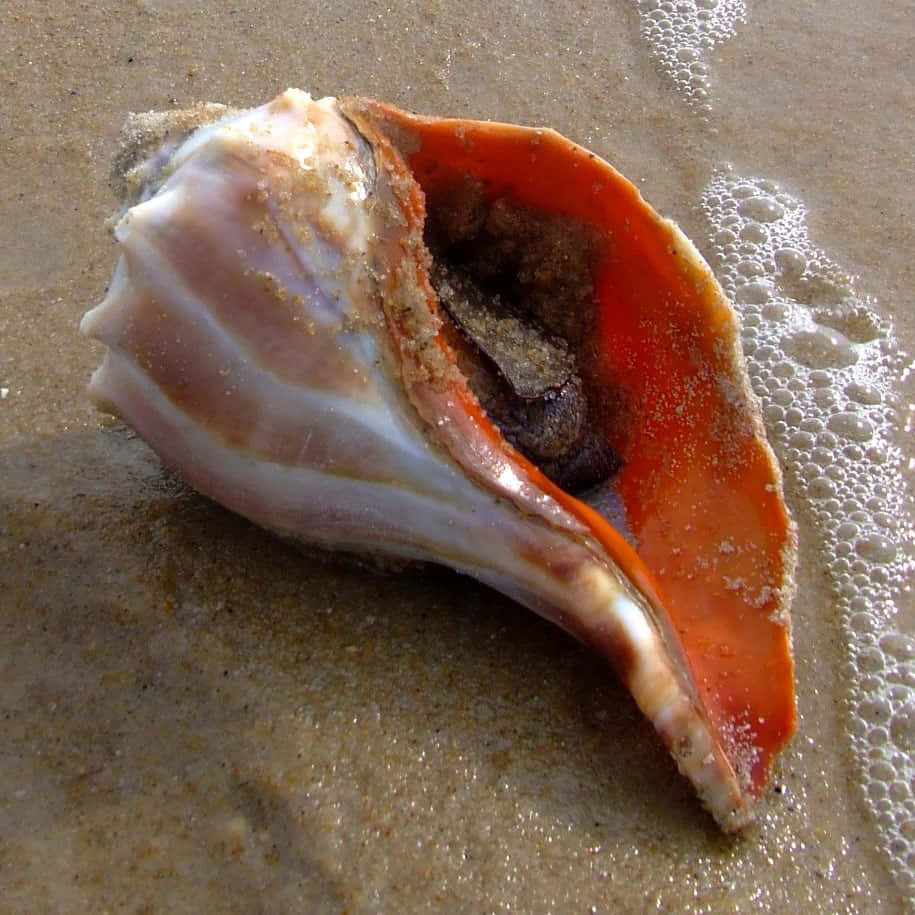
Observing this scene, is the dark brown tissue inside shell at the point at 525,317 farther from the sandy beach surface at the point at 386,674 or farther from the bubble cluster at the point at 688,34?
the bubble cluster at the point at 688,34

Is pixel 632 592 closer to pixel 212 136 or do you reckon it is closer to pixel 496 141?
pixel 496 141

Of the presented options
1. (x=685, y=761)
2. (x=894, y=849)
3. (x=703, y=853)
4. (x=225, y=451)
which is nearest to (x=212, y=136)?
(x=225, y=451)

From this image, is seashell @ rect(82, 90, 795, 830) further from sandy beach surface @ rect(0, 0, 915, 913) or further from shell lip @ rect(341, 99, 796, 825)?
sandy beach surface @ rect(0, 0, 915, 913)

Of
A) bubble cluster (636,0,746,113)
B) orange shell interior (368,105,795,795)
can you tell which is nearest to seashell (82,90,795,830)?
orange shell interior (368,105,795,795)

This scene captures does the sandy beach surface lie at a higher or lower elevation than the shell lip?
lower

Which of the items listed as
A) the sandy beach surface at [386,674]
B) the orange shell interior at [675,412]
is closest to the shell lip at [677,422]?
the orange shell interior at [675,412]

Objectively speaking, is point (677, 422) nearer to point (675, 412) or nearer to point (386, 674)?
point (675, 412)

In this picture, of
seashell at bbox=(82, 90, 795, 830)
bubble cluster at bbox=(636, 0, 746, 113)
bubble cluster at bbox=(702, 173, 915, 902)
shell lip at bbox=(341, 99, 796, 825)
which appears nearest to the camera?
seashell at bbox=(82, 90, 795, 830)

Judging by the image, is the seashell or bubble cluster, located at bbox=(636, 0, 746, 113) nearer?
the seashell

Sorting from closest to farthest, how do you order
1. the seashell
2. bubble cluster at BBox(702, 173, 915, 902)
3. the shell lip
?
1. the seashell
2. the shell lip
3. bubble cluster at BBox(702, 173, 915, 902)
